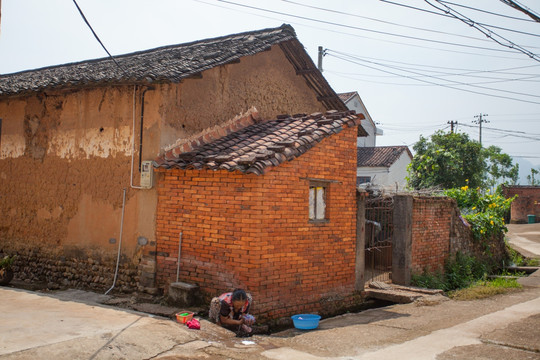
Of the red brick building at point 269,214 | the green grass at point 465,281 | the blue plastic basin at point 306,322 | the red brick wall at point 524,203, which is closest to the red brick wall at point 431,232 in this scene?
the green grass at point 465,281

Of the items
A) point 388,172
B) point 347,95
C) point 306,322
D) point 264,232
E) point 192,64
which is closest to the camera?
point 306,322

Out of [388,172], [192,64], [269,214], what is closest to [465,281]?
[269,214]

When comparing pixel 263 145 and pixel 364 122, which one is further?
pixel 364 122

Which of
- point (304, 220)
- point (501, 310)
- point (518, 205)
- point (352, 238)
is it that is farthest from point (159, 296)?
point (518, 205)

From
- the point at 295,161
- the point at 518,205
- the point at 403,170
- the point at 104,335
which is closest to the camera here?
the point at 104,335

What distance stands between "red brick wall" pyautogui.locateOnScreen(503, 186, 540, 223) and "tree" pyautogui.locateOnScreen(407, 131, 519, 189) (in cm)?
1268

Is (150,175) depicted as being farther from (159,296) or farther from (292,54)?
(292,54)

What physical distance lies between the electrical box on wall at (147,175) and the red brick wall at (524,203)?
32611 millimetres

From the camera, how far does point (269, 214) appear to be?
302 inches

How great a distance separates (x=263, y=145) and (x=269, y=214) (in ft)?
4.15

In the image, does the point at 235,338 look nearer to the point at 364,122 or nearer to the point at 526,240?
the point at 526,240

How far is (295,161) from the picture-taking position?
8086mm

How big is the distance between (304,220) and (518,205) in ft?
106

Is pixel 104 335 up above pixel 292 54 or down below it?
below
